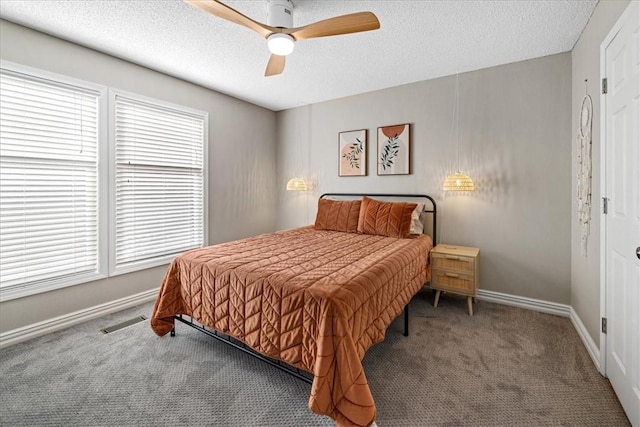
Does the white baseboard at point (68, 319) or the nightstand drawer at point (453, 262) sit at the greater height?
the nightstand drawer at point (453, 262)

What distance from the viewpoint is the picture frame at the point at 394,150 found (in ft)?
12.2

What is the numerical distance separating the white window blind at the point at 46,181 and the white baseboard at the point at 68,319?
0.34m

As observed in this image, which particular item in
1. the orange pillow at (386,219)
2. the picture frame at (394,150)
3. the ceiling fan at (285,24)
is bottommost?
the orange pillow at (386,219)

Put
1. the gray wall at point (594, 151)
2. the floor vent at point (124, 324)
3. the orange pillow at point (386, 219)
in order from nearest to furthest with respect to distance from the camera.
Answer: the gray wall at point (594, 151), the floor vent at point (124, 324), the orange pillow at point (386, 219)

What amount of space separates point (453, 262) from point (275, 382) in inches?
81.4

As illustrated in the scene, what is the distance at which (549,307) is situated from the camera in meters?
2.92

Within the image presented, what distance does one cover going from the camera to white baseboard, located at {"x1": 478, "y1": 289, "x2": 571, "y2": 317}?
2.86 m

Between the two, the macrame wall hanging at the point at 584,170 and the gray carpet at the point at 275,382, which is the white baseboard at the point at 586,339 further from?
the macrame wall hanging at the point at 584,170

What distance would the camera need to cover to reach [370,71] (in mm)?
3312

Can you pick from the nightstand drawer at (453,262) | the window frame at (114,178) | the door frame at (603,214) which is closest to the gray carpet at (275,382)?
the door frame at (603,214)

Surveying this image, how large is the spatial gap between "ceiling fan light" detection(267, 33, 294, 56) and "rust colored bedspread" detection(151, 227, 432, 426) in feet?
4.99

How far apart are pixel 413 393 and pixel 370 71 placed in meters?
3.14

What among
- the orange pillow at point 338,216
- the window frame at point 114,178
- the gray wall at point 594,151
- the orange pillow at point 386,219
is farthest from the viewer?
the orange pillow at point 338,216

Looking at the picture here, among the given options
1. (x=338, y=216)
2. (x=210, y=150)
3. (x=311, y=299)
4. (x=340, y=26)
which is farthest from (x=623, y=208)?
(x=210, y=150)
